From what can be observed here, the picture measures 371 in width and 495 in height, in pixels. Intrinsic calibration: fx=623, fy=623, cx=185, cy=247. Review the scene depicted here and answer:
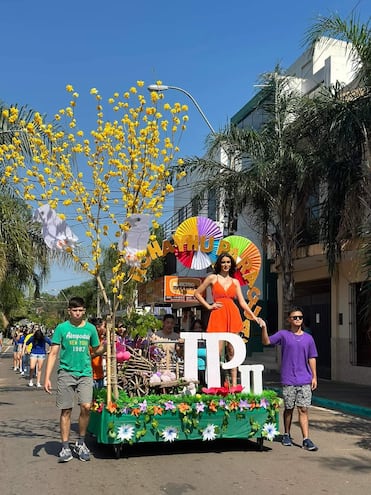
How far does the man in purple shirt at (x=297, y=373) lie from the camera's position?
781cm

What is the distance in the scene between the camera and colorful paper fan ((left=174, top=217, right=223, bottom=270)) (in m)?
11.6

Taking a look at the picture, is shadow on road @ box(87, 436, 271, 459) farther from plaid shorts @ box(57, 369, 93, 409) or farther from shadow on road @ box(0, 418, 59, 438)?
shadow on road @ box(0, 418, 59, 438)

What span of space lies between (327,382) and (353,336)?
147 centimetres

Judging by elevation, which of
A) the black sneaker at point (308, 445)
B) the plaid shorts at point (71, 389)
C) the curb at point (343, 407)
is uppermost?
the plaid shorts at point (71, 389)

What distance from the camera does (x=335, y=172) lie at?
1415 cm

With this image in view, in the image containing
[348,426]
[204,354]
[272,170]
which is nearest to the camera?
[204,354]

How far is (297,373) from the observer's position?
7.82 meters

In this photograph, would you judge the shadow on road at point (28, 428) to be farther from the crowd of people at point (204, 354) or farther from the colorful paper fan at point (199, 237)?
the colorful paper fan at point (199, 237)

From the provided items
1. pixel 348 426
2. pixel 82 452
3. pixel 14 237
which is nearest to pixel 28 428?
pixel 82 452

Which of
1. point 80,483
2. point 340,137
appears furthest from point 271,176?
point 80,483

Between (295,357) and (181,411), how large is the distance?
164 centimetres

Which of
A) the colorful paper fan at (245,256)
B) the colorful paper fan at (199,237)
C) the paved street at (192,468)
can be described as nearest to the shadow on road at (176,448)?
the paved street at (192,468)

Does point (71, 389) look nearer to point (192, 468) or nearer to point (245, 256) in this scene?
point (192, 468)

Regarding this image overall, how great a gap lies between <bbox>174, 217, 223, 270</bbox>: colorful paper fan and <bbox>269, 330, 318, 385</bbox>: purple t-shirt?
3.77 metres
